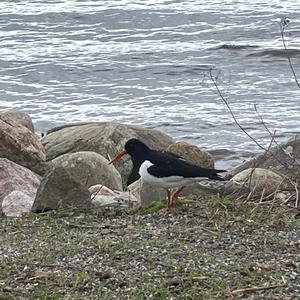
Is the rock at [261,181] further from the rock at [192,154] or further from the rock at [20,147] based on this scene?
the rock at [20,147]

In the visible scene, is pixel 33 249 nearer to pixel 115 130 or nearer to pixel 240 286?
pixel 240 286

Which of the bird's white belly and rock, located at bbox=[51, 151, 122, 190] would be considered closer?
the bird's white belly

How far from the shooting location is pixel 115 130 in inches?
485

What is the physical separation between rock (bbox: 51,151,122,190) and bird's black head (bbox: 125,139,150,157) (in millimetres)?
1937

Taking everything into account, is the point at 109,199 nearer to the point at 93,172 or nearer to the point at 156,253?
the point at 93,172

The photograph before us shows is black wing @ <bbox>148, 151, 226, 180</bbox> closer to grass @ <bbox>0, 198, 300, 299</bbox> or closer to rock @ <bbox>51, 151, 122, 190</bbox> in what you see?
grass @ <bbox>0, 198, 300, 299</bbox>

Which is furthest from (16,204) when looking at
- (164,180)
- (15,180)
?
(164,180)

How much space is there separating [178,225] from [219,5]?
61.5 ft

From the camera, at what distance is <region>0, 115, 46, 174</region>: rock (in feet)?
36.3

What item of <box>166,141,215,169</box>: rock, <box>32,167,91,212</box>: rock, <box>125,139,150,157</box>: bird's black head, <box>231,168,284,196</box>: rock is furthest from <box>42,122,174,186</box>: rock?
<box>32,167,91,212</box>: rock

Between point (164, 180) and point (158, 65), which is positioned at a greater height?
point (164, 180)

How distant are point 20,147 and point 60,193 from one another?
3316 millimetres

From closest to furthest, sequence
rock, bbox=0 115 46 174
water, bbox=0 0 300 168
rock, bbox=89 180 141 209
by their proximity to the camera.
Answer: rock, bbox=89 180 141 209, rock, bbox=0 115 46 174, water, bbox=0 0 300 168

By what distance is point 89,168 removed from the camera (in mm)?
10305
